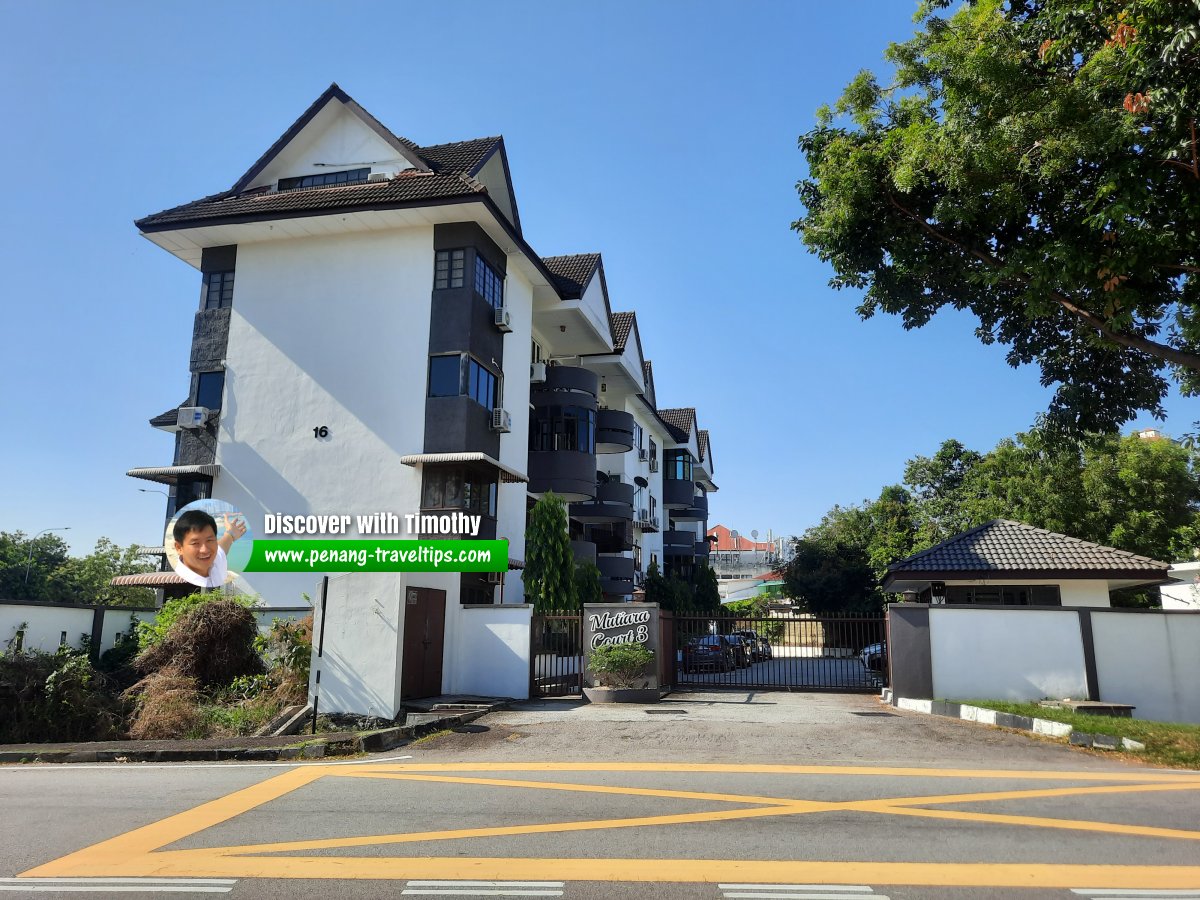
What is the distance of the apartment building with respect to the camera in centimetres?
2280

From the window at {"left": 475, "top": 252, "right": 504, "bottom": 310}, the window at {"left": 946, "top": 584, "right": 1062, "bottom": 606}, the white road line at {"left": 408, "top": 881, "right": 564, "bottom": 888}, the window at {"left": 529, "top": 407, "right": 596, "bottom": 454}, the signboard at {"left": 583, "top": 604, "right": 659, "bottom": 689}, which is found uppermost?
the window at {"left": 475, "top": 252, "right": 504, "bottom": 310}

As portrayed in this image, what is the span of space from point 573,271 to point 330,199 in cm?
1009

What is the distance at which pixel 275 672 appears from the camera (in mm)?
17047

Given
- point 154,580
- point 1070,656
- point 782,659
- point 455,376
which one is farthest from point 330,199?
point 1070,656


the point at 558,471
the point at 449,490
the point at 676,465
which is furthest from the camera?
the point at 676,465

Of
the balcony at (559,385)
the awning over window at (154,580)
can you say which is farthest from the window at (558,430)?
the awning over window at (154,580)

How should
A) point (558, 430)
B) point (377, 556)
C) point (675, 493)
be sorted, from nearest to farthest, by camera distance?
1. point (377, 556)
2. point (558, 430)
3. point (675, 493)

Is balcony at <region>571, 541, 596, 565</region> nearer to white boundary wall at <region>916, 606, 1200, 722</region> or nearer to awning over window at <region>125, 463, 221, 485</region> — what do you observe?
awning over window at <region>125, 463, 221, 485</region>

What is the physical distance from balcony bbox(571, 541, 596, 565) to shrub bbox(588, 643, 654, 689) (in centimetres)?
1114

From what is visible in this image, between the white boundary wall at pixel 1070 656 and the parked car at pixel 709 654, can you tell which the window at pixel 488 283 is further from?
the white boundary wall at pixel 1070 656

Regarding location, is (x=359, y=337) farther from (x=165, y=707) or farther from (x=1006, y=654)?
(x=1006, y=654)

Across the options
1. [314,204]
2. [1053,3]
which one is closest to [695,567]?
[314,204]

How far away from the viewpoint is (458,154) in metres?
26.0

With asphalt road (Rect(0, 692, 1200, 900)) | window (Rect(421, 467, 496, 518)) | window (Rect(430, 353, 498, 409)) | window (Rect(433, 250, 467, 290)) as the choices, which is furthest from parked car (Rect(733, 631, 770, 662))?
asphalt road (Rect(0, 692, 1200, 900))
